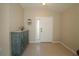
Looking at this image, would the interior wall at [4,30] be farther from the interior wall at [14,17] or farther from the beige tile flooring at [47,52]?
the beige tile flooring at [47,52]

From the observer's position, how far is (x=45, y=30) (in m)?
8.20

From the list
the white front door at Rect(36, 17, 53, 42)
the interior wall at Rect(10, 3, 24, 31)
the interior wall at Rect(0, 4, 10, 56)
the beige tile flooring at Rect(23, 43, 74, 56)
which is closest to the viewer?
the interior wall at Rect(0, 4, 10, 56)

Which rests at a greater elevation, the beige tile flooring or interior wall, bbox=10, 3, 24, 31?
interior wall, bbox=10, 3, 24, 31

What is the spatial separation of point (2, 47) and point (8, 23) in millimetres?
805

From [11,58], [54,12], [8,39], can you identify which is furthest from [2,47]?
[54,12]

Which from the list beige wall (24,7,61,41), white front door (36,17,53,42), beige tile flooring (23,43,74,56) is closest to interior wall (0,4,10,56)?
beige tile flooring (23,43,74,56)

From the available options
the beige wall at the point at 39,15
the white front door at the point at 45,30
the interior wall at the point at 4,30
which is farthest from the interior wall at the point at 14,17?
the white front door at the point at 45,30

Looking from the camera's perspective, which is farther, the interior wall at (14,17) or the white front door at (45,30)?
the white front door at (45,30)

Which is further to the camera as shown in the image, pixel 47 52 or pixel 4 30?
pixel 47 52

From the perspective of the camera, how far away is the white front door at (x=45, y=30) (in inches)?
319

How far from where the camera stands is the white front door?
319 inches

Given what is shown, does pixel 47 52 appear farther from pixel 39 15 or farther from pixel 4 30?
pixel 39 15

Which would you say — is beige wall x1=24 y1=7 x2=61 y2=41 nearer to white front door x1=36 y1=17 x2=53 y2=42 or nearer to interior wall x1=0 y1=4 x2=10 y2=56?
white front door x1=36 y1=17 x2=53 y2=42

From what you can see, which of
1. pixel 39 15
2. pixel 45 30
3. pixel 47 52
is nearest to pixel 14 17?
pixel 47 52
